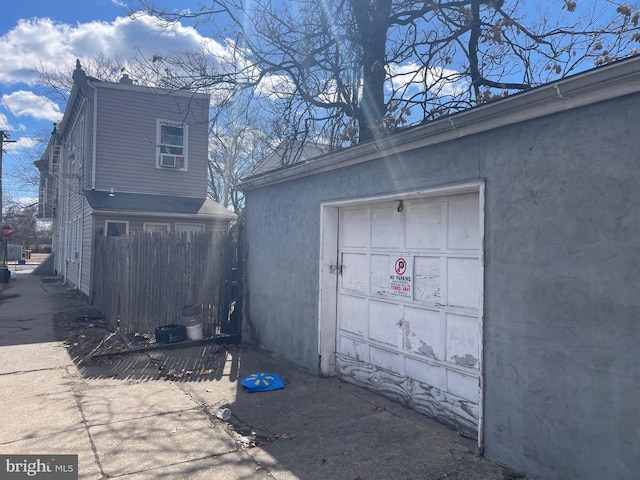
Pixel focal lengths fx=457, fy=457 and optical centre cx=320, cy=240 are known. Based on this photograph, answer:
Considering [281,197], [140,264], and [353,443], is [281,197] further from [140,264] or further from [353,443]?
[353,443]

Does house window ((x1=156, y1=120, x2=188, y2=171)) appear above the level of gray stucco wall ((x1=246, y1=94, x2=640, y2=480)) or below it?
above

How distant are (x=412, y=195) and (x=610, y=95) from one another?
6.96 feet

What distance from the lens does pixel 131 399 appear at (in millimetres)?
5480

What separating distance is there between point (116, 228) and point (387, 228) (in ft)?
37.6

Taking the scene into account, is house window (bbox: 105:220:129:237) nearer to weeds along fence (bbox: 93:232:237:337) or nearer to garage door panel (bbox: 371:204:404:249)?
weeds along fence (bbox: 93:232:237:337)

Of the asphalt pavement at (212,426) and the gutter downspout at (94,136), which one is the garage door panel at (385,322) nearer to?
the asphalt pavement at (212,426)

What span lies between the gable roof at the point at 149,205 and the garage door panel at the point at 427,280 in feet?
37.3

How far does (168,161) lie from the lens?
16375 millimetres

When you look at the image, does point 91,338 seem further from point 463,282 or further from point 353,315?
point 463,282

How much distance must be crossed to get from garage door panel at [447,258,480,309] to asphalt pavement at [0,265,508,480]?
1.28m

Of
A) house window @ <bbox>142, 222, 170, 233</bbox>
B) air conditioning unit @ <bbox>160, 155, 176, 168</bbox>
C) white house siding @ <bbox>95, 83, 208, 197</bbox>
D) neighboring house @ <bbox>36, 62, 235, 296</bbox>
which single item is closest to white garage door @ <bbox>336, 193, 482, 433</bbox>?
neighboring house @ <bbox>36, 62, 235, 296</bbox>

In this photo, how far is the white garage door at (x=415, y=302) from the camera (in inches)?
175

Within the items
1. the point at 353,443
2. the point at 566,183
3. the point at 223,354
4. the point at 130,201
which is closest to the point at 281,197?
the point at 223,354

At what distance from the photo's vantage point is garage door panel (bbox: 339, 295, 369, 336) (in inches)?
234
